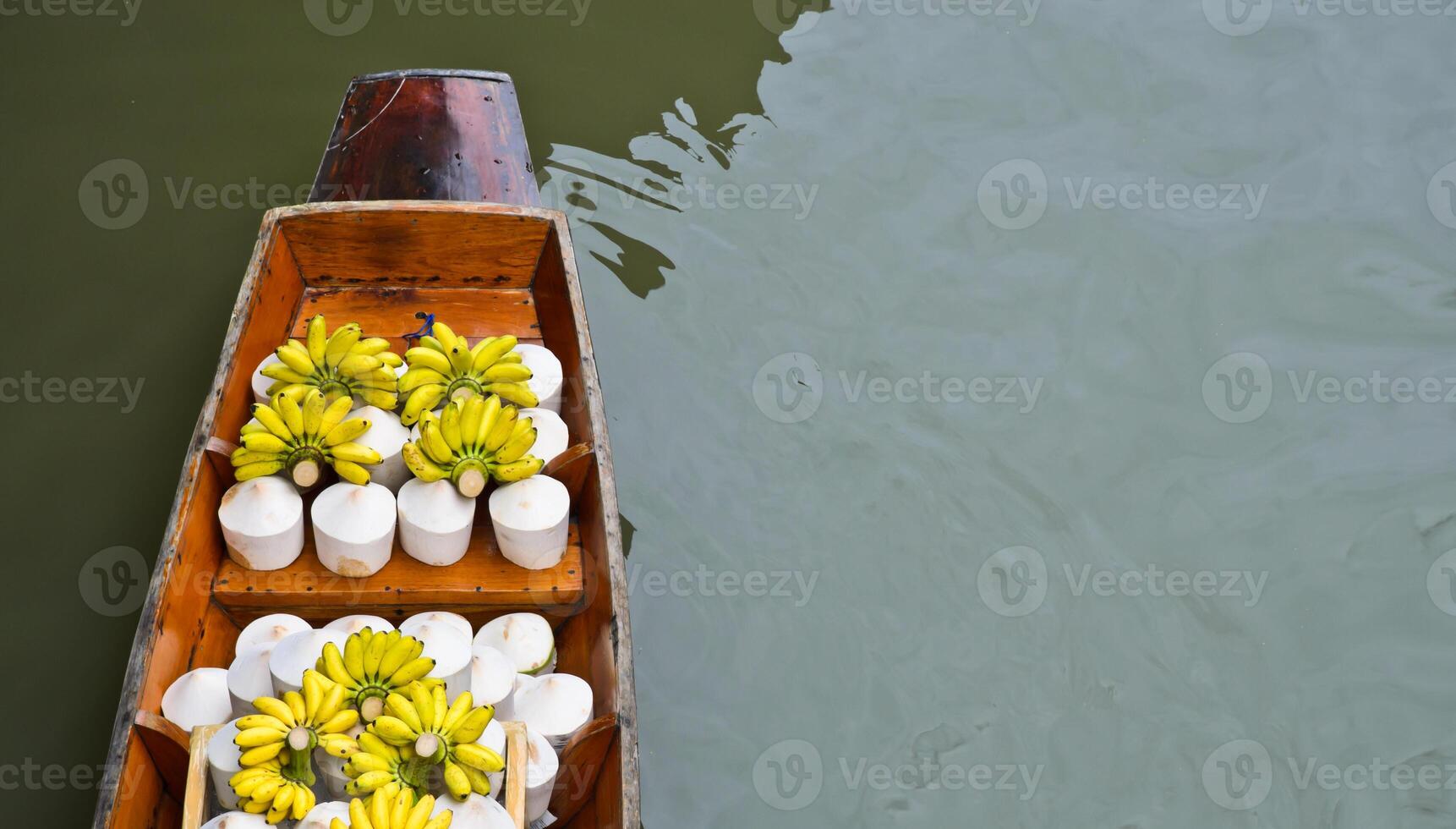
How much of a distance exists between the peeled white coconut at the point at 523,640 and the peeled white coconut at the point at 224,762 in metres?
0.73

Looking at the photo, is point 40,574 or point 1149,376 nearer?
point 40,574

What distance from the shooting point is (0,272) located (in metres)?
5.26

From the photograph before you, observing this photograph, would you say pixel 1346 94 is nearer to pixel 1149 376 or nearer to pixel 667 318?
pixel 1149 376

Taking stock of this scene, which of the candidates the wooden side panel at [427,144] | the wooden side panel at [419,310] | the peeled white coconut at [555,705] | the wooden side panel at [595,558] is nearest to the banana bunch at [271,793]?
the peeled white coconut at [555,705]

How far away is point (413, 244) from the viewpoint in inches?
175

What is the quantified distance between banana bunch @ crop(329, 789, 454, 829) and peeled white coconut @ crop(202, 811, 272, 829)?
173 millimetres

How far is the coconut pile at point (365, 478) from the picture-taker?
11.1 feet

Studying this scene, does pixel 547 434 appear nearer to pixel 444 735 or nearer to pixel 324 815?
pixel 444 735

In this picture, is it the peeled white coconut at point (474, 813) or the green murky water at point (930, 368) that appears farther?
the green murky water at point (930, 368)

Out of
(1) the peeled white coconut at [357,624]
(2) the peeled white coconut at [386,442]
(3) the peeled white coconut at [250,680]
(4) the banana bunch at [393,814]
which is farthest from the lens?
(2) the peeled white coconut at [386,442]

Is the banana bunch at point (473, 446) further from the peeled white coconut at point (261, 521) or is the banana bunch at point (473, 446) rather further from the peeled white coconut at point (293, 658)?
the peeled white coconut at point (293, 658)

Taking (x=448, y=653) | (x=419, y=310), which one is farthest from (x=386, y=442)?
(x=419, y=310)

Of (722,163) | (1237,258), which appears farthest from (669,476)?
(1237,258)

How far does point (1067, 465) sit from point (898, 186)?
6.17ft
